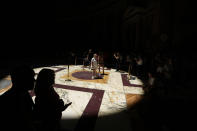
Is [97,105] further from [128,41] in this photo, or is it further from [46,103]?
[128,41]

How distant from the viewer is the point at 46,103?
1770 mm

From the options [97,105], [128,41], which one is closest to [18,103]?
[97,105]

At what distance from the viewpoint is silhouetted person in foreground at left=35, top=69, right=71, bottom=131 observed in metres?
1.71

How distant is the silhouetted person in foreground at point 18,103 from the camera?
46.4 inches

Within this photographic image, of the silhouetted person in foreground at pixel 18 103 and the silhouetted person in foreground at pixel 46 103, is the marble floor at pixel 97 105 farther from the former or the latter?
the silhouetted person in foreground at pixel 18 103

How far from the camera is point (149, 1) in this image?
8711 mm

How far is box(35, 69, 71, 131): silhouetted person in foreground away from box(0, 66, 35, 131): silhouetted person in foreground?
0.86ft

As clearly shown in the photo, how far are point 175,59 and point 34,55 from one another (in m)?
14.6

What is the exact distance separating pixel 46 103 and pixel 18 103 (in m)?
0.53

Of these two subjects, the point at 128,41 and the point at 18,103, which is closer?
the point at 18,103

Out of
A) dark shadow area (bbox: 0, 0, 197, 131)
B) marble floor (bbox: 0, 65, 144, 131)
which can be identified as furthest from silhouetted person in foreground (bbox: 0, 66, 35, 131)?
dark shadow area (bbox: 0, 0, 197, 131)

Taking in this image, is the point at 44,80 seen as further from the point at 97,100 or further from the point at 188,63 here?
the point at 188,63

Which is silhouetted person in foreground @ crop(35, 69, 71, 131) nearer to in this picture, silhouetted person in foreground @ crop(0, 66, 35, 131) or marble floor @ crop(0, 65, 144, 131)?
silhouetted person in foreground @ crop(0, 66, 35, 131)

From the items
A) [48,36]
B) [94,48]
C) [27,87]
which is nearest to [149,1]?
[94,48]
